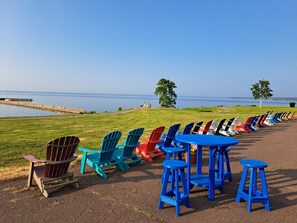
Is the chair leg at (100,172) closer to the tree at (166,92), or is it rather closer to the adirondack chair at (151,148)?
the adirondack chair at (151,148)

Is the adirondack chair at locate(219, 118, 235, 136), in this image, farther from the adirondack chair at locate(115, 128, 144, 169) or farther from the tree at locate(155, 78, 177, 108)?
the tree at locate(155, 78, 177, 108)

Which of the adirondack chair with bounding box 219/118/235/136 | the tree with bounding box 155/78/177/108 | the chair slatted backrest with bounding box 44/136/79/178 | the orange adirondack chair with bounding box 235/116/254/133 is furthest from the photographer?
the tree with bounding box 155/78/177/108

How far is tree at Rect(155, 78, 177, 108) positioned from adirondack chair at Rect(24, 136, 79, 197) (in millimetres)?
58225

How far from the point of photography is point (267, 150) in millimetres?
9172

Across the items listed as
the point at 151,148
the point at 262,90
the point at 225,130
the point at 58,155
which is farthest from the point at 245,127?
the point at 262,90

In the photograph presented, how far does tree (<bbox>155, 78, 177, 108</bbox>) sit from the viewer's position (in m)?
63.4

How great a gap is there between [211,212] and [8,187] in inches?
155

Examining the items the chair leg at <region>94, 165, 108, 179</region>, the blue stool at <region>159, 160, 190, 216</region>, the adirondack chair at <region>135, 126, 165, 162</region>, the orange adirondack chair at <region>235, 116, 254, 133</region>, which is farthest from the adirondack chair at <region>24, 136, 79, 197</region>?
the orange adirondack chair at <region>235, 116, 254, 133</region>

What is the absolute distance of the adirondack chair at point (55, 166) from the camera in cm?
462

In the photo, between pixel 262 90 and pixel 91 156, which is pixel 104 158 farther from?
pixel 262 90

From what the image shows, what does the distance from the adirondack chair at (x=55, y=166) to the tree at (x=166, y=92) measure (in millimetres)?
58225

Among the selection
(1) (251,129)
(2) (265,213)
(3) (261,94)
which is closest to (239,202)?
(2) (265,213)

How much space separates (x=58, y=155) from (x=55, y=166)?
8.9 inches

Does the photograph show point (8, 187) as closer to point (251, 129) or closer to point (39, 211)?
point (39, 211)
